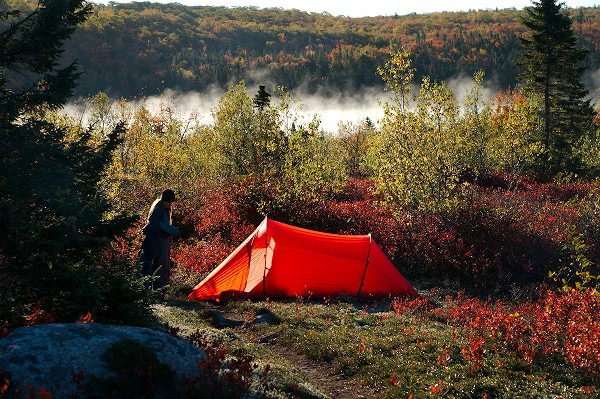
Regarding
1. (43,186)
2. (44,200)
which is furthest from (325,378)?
(43,186)

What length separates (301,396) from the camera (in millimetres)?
6895

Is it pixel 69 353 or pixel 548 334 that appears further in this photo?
pixel 548 334

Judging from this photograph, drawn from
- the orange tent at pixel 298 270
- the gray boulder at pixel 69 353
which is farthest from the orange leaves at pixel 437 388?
the orange tent at pixel 298 270

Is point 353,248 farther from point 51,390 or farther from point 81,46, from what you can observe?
point 81,46

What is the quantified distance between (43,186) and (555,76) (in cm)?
3729

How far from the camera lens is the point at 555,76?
36.8m

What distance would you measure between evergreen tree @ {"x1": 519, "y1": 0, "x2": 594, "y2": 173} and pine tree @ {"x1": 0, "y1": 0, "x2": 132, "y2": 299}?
103 ft

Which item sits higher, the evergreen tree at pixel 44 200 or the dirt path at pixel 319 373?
the evergreen tree at pixel 44 200

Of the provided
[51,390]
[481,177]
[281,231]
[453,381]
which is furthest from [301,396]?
[481,177]

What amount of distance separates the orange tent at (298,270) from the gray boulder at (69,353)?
772 cm

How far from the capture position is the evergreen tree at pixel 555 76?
115 ft

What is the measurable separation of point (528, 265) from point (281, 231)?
8.23 m

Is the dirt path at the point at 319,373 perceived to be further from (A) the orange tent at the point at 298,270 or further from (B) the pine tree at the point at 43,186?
(B) the pine tree at the point at 43,186

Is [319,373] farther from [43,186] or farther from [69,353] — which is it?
[43,186]
